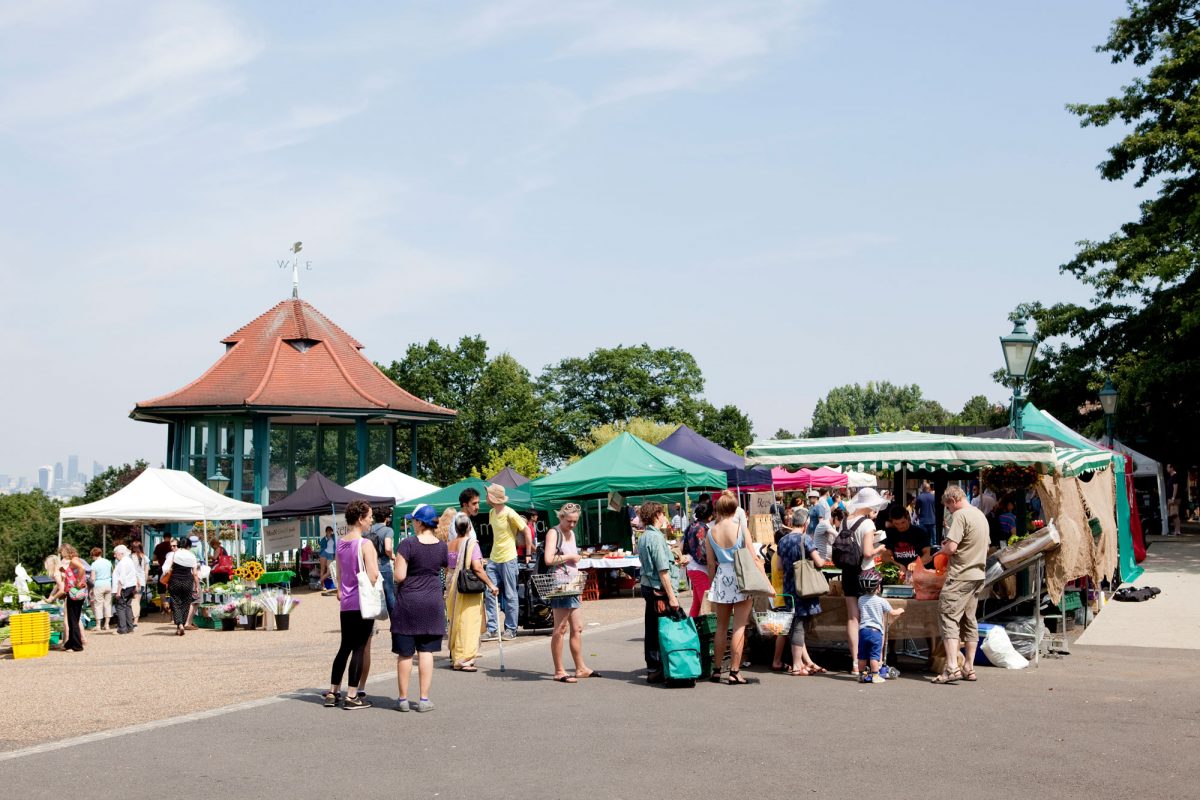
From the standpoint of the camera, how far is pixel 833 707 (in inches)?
378

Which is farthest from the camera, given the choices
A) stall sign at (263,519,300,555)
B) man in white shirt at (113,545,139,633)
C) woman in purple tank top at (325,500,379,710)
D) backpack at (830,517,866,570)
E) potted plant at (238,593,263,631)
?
stall sign at (263,519,300,555)

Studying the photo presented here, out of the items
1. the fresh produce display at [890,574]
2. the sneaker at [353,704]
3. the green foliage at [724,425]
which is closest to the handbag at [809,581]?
the fresh produce display at [890,574]

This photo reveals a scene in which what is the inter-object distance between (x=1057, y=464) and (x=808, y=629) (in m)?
3.79

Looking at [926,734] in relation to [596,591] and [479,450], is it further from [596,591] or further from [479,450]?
[479,450]

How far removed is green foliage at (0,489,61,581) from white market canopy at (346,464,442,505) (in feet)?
127

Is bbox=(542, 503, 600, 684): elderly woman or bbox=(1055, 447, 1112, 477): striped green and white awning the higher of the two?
bbox=(1055, 447, 1112, 477): striped green and white awning

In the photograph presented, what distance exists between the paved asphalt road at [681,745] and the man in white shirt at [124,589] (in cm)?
920

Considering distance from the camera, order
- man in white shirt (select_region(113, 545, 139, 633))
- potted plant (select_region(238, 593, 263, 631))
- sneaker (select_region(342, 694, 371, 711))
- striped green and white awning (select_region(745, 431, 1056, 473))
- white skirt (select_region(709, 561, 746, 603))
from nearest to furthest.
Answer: sneaker (select_region(342, 694, 371, 711))
white skirt (select_region(709, 561, 746, 603))
striped green and white awning (select_region(745, 431, 1056, 473))
potted plant (select_region(238, 593, 263, 631))
man in white shirt (select_region(113, 545, 139, 633))

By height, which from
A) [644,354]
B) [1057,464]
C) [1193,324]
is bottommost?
[1057,464]

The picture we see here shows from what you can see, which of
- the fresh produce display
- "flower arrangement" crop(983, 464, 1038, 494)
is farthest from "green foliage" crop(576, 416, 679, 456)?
the fresh produce display

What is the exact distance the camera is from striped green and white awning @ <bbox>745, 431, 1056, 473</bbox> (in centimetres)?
1345

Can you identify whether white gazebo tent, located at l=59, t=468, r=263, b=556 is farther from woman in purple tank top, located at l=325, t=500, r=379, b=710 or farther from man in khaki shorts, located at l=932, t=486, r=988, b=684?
man in khaki shorts, located at l=932, t=486, r=988, b=684

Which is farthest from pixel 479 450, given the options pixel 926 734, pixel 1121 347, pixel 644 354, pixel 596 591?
pixel 926 734

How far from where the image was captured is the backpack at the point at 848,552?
1091 centimetres
